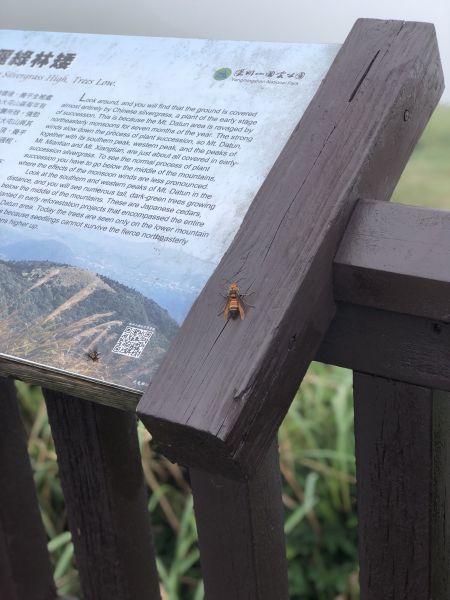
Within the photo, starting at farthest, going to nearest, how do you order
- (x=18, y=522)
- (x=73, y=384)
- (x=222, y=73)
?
(x=18, y=522)
(x=222, y=73)
(x=73, y=384)

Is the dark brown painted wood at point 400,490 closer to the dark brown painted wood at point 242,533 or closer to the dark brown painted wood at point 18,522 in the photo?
the dark brown painted wood at point 242,533

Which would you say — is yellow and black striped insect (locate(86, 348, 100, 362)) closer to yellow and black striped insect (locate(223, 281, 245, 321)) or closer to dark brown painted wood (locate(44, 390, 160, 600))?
yellow and black striped insect (locate(223, 281, 245, 321))

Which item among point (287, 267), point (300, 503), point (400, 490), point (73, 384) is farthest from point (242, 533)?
point (300, 503)

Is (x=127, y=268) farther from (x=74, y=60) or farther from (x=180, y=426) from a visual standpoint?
(x=74, y=60)

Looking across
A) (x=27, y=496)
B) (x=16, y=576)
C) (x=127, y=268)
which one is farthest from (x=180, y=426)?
(x=16, y=576)

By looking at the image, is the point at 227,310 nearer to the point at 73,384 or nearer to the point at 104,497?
the point at 73,384

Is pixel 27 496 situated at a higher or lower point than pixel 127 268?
lower
